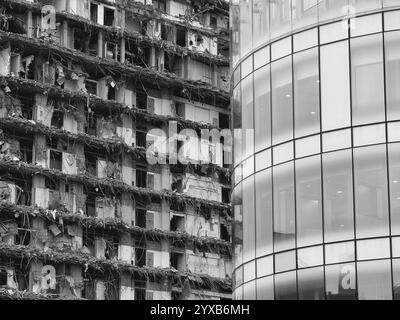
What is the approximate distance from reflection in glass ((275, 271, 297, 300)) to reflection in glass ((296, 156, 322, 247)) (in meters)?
1.22

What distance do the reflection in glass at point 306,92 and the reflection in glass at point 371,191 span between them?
253 centimetres

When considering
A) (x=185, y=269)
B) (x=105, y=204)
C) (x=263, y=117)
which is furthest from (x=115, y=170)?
(x=263, y=117)

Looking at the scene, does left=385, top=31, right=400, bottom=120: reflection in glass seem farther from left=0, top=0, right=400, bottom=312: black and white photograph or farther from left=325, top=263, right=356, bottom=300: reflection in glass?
left=325, top=263, right=356, bottom=300: reflection in glass

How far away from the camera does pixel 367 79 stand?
50.9m

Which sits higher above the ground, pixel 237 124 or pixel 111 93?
pixel 111 93

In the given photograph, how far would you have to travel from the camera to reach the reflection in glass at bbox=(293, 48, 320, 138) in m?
51.7

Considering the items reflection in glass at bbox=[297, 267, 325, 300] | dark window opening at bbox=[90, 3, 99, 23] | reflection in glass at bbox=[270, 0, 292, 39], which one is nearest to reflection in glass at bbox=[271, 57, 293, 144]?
reflection in glass at bbox=[270, 0, 292, 39]

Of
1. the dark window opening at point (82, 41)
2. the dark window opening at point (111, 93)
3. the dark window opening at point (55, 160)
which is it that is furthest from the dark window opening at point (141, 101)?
the dark window opening at point (55, 160)

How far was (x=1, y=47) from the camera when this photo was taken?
83.3 metres

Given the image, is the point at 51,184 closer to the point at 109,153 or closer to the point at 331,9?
the point at 109,153

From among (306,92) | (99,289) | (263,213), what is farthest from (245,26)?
(99,289)

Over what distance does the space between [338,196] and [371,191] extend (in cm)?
128

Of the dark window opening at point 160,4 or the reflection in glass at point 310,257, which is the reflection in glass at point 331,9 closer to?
the reflection in glass at point 310,257

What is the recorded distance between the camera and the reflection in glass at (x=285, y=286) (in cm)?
5037
